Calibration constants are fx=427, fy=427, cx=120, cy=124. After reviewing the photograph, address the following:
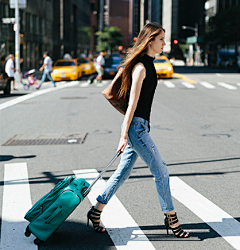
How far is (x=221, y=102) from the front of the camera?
54.4 ft

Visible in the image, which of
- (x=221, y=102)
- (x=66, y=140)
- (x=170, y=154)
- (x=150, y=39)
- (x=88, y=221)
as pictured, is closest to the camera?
(x=150, y=39)

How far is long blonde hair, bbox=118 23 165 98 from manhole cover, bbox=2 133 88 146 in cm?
512

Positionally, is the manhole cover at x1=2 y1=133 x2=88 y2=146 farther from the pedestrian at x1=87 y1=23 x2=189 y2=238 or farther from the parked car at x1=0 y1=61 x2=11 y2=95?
the parked car at x1=0 y1=61 x2=11 y2=95

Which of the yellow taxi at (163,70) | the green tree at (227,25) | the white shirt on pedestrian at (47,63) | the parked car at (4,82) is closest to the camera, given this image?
the parked car at (4,82)

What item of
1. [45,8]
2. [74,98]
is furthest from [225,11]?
[74,98]

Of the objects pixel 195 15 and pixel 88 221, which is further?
pixel 195 15

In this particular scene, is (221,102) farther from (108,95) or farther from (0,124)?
(108,95)

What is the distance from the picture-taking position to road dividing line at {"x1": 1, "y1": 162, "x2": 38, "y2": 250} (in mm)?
3877

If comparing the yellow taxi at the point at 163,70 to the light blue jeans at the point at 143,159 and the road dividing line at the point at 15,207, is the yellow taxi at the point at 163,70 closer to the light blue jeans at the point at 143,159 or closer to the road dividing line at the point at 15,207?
the road dividing line at the point at 15,207

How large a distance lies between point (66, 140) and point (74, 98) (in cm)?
961

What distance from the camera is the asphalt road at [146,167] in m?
3.97

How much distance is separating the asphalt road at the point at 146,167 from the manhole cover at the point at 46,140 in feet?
0.39

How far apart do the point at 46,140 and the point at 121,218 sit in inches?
199

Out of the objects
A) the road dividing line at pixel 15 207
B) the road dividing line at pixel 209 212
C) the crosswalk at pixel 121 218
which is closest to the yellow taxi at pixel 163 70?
the road dividing line at pixel 15 207
